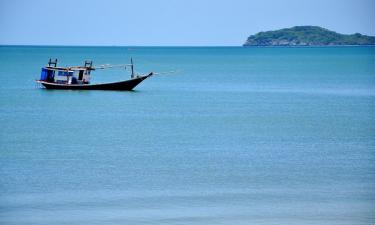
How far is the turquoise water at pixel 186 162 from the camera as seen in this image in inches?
716

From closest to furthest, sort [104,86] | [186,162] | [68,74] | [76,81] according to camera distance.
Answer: [186,162] → [68,74] → [76,81] → [104,86]

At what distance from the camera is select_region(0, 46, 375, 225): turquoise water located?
59.7 ft

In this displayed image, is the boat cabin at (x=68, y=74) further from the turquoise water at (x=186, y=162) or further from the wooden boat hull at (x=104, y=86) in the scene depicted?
the turquoise water at (x=186, y=162)

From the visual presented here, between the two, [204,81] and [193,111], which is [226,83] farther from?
[193,111]

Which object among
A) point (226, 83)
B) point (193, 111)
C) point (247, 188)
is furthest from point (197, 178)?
point (226, 83)

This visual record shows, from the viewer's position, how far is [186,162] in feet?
78.6

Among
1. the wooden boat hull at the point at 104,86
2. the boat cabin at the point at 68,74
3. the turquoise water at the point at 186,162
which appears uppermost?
the boat cabin at the point at 68,74

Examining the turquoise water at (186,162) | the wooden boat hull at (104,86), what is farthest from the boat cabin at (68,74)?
the turquoise water at (186,162)

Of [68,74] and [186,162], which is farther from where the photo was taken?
[68,74]

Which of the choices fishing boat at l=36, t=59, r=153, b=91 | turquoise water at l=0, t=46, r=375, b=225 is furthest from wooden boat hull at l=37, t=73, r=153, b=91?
turquoise water at l=0, t=46, r=375, b=225

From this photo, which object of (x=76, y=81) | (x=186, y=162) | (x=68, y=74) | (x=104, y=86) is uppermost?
(x=68, y=74)

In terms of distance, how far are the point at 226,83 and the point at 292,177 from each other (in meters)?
39.9

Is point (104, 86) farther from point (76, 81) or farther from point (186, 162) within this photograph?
point (186, 162)

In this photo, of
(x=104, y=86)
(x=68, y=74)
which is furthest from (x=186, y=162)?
(x=68, y=74)
